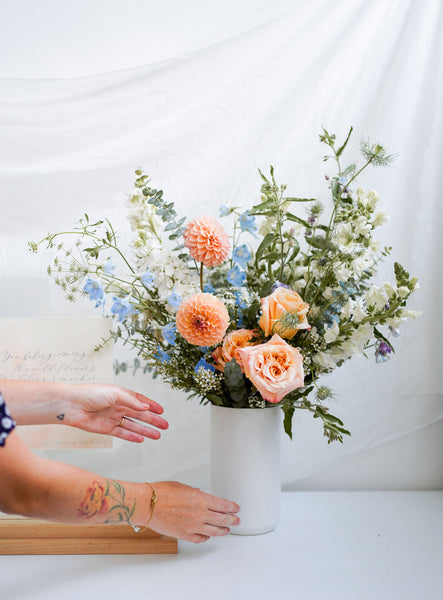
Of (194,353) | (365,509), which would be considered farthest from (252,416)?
(365,509)

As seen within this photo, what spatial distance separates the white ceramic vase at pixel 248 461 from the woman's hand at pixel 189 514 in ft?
0.12

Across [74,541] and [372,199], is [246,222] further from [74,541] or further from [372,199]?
[74,541]

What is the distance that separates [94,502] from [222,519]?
0.76ft

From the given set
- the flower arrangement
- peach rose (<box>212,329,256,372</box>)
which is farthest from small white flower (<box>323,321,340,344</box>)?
Answer: peach rose (<box>212,329,256,372</box>)

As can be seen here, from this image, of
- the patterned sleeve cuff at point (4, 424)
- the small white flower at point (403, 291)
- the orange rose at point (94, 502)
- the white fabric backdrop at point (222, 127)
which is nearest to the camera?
the patterned sleeve cuff at point (4, 424)

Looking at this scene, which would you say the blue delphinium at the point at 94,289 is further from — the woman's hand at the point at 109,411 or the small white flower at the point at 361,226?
the small white flower at the point at 361,226

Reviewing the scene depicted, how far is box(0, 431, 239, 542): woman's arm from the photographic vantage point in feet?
2.12

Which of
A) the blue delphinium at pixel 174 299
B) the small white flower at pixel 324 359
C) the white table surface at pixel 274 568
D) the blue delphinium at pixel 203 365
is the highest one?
the blue delphinium at pixel 174 299

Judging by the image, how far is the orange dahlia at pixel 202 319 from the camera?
817 millimetres

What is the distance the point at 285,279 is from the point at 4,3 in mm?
769

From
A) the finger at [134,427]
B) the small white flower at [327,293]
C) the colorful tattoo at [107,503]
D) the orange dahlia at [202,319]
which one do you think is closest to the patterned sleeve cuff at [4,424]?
the colorful tattoo at [107,503]

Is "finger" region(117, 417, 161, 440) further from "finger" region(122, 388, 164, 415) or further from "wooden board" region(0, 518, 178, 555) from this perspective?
"wooden board" region(0, 518, 178, 555)

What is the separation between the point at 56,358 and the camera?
100 centimetres

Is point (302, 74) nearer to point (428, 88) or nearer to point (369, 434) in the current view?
point (428, 88)
